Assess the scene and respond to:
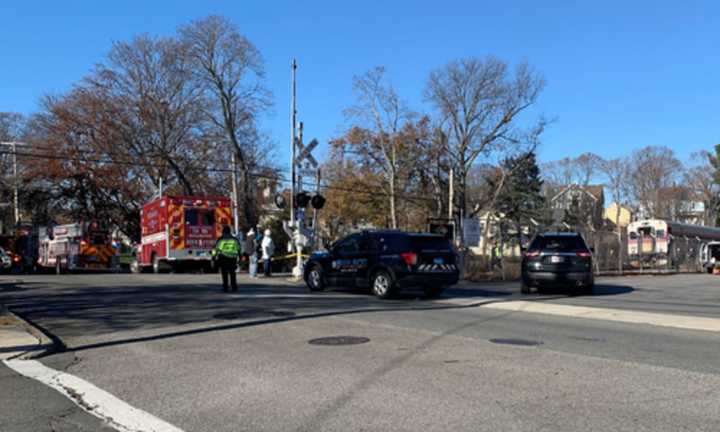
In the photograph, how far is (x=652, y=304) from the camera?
53.7 feet

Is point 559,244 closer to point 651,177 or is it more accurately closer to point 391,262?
point 391,262

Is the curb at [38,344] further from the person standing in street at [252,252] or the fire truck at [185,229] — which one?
the fire truck at [185,229]

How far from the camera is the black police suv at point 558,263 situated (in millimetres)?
18203

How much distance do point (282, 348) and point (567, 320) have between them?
6.11 meters

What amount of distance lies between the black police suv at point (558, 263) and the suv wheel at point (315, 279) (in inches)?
221

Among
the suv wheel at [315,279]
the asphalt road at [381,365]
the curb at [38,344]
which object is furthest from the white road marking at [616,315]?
the curb at [38,344]

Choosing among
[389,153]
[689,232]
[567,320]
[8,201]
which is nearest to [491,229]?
[389,153]

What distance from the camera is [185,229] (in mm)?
26062

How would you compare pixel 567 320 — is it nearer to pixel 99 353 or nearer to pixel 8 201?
pixel 99 353

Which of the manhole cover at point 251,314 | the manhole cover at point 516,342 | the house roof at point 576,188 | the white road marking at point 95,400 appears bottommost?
the white road marking at point 95,400

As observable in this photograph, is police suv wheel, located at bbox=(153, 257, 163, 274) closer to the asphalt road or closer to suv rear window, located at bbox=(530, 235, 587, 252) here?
the asphalt road

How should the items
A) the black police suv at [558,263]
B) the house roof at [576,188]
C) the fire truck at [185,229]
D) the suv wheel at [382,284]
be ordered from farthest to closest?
the house roof at [576,188], the fire truck at [185,229], the black police suv at [558,263], the suv wheel at [382,284]

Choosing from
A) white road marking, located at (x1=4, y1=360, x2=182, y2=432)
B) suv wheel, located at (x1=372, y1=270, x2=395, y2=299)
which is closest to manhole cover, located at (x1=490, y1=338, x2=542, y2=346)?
white road marking, located at (x1=4, y1=360, x2=182, y2=432)

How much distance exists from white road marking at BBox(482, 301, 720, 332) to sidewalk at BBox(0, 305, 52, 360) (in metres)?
9.02
